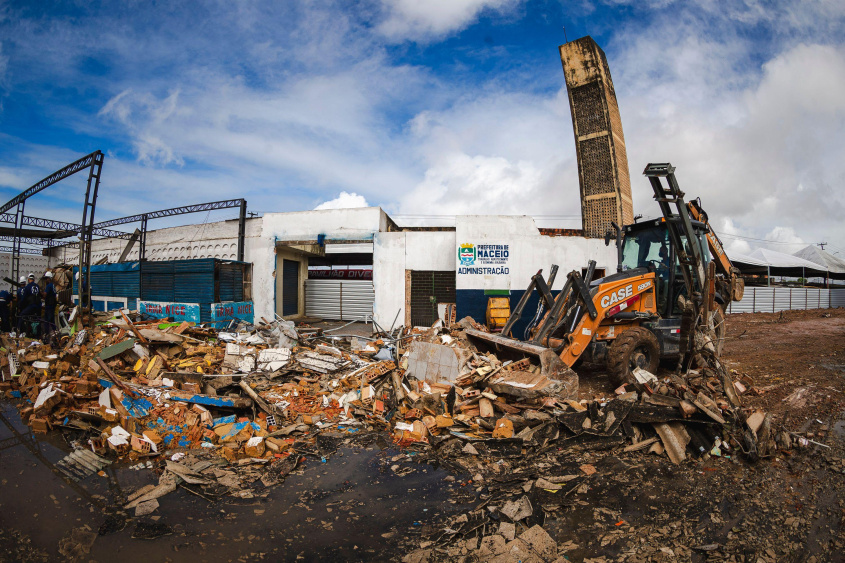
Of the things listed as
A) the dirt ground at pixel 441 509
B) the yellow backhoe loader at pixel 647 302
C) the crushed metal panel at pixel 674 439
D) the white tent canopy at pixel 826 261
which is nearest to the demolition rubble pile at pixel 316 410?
the crushed metal panel at pixel 674 439

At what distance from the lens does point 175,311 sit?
1387 centimetres

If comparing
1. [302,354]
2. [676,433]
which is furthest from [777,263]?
[302,354]

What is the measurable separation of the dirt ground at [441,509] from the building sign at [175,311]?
8.42 meters

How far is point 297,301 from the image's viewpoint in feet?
57.4

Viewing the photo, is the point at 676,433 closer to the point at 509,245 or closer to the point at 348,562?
the point at 348,562

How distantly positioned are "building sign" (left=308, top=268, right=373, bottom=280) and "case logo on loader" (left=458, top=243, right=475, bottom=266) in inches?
213

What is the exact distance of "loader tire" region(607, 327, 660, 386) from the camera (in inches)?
266

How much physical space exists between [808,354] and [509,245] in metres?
Answer: 8.15

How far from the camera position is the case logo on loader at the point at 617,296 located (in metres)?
6.82

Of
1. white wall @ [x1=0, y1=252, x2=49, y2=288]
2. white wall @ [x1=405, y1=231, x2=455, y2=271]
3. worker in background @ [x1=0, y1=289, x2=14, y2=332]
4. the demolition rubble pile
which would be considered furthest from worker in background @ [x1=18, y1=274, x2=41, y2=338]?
white wall @ [x1=0, y1=252, x2=49, y2=288]

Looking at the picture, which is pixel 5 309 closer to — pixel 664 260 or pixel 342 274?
pixel 342 274

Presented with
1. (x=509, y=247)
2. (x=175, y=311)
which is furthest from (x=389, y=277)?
(x=175, y=311)

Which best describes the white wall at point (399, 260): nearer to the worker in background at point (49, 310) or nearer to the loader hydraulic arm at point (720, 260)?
the loader hydraulic arm at point (720, 260)

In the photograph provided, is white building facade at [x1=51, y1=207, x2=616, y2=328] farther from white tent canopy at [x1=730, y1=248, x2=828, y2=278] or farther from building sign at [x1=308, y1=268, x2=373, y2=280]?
white tent canopy at [x1=730, y1=248, x2=828, y2=278]
